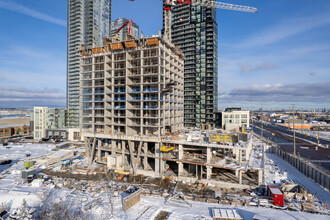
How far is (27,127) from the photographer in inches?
5084

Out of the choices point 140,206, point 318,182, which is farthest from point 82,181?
point 318,182

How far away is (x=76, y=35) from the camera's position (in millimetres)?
121438

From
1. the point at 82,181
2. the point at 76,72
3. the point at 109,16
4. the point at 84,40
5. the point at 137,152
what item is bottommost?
the point at 82,181

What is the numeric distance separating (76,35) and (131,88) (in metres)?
91.4

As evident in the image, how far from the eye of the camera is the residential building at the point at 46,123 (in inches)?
4296

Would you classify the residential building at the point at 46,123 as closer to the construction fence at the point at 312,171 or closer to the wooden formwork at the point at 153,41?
the wooden formwork at the point at 153,41

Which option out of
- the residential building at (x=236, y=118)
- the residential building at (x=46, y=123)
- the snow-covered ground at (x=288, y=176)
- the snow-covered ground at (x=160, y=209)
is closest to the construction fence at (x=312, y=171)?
the snow-covered ground at (x=288, y=176)

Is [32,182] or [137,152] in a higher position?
[137,152]

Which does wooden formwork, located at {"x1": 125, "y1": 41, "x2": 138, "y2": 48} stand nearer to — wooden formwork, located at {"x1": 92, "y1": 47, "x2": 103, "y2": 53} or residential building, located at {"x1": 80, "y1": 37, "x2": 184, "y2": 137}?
residential building, located at {"x1": 80, "y1": 37, "x2": 184, "y2": 137}

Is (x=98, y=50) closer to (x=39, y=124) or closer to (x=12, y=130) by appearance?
(x=39, y=124)

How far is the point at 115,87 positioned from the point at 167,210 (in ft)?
129

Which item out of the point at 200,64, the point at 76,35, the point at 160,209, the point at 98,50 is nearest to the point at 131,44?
the point at 98,50

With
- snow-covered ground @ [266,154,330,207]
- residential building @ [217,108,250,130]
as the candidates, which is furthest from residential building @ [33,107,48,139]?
snow-covered ground @ [266,154,330,207]

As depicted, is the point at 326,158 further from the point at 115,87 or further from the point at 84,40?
the point at 84,40
